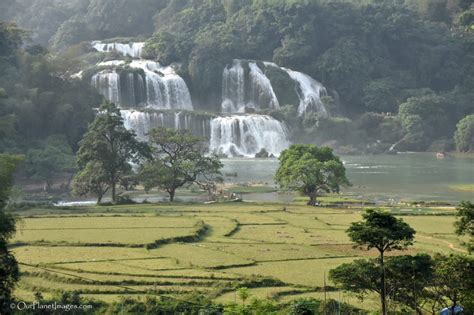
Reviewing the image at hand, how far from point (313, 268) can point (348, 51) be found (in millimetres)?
87398

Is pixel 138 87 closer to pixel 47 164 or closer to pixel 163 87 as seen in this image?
pixel 163 87

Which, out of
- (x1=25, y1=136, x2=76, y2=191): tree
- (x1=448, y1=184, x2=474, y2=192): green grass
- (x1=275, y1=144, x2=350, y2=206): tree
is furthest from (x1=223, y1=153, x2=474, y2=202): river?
(x1=25, y1=136, x2=76, y2=191): tree

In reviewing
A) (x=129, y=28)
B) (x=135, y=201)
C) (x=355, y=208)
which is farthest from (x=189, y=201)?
(x=129, y=28)

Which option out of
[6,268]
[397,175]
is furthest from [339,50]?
[6,268]

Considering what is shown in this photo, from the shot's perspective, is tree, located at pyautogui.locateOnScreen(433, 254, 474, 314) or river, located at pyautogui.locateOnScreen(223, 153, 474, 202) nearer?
tree, located at pyautogui.locateOnScreen(433, 254, 474, 314)

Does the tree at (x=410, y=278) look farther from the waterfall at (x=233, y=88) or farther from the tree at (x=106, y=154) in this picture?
the waterfall at (x=233, y=88)

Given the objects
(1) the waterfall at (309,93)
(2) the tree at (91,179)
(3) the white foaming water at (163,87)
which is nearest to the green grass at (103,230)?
(2) the tree at (91,179)

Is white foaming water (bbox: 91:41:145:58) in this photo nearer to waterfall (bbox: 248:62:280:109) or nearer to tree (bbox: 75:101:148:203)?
waterfall (bbox: 248:62:280:109)

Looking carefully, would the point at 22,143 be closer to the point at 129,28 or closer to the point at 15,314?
the point at 15,314

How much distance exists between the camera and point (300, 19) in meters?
115

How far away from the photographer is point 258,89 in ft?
340

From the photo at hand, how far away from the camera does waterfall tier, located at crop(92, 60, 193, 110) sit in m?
91.9

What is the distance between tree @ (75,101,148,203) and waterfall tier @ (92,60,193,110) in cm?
3975

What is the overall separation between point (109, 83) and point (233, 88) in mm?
19130
